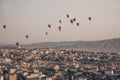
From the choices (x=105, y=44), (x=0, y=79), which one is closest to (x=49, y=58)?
(x=0, y=79)

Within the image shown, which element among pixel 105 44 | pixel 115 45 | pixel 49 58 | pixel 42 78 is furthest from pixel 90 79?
pixel 105 44

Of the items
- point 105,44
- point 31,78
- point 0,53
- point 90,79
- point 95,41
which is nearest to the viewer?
point 90,79

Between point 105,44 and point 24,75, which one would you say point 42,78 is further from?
point 105,44

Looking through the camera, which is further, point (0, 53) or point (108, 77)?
point (0, 53)

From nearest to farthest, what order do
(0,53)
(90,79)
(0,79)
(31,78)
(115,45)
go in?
(0,79) → (90,79) → (31,78) → (0,53) → (115,45)

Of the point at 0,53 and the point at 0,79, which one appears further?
the point at 0,53

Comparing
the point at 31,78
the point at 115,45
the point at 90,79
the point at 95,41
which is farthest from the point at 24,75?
the point at 95,41

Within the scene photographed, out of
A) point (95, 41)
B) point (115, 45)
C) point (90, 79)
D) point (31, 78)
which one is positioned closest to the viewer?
point (90, 79)

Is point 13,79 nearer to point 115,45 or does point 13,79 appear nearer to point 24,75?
point 24,75

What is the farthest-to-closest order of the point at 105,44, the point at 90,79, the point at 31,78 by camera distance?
the point at 105,44, the point at 31,78, the point at 90,79
